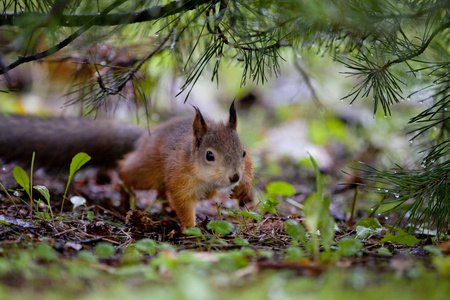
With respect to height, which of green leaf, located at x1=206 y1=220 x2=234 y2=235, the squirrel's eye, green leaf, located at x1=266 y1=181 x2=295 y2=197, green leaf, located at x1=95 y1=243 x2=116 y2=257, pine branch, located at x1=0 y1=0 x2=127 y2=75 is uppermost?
pine branch, located at x1=0 y1=0 x2=127 y2=75

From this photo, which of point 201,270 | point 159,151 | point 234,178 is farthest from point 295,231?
point 159,151

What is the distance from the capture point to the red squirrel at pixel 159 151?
2.66m

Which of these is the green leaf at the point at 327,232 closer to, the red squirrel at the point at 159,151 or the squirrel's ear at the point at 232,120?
the red squirrel at the point at 159,151

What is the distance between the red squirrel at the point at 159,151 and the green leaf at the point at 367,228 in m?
0.71

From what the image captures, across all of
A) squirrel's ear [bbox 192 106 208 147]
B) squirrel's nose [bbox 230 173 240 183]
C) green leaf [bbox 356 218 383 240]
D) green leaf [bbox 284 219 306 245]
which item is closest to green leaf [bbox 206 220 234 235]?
green leaf [bbox 284 219 306 245]

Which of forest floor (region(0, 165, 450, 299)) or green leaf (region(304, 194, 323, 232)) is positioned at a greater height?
green leaf (region(304, 194, 323, 232))

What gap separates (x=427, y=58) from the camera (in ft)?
9.69

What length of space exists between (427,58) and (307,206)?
6.25 ft

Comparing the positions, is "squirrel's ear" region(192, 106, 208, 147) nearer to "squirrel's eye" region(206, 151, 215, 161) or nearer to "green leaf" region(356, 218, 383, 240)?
"squirrel's eye" region(206, 151, 215, 161)

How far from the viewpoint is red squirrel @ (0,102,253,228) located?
2.66 meters

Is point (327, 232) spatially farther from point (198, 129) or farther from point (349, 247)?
point (198, 129)

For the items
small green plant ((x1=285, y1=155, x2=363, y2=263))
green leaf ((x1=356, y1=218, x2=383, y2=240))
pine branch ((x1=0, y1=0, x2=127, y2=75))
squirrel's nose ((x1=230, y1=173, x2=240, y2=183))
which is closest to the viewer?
small green plant ((x1=285, y1=155, x2=363, y2=263))

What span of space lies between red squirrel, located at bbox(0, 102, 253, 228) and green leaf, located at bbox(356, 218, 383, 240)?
2.32 ft

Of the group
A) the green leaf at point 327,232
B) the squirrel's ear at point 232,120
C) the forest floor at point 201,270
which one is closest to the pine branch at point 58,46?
the forest floor at point 201,270
